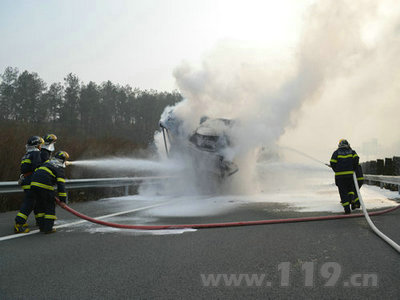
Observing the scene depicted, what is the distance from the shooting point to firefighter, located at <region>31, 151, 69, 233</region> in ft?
20.2

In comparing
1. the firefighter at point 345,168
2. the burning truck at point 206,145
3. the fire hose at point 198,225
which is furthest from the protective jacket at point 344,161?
the burning truck at point 206,145

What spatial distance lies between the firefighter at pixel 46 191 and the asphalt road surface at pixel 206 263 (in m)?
0.25

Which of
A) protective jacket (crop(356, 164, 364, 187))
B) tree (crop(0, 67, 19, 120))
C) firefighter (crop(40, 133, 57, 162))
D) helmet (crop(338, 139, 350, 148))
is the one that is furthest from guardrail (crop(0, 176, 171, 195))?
tree (crop(0, 67, 19, 120))

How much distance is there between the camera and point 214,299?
113 inches

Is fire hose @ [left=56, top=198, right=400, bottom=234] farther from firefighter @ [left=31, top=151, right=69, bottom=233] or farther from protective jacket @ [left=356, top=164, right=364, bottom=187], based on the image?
protective jacket @ [left=356, top=164, right=364, bottom=187]

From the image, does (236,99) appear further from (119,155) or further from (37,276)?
(37,276)

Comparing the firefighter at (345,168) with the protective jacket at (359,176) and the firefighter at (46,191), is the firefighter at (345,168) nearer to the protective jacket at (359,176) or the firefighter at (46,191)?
the protective jacket at (359,176)

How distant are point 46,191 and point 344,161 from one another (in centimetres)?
608

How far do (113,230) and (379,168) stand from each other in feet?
64.7

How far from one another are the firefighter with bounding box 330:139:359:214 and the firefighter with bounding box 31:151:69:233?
5.68m

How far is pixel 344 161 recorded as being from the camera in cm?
Answer: 811

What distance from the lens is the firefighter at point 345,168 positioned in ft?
26.0

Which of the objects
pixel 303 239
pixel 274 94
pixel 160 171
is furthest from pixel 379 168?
pixel 303 239

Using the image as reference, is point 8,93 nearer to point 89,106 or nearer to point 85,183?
point 89,106
